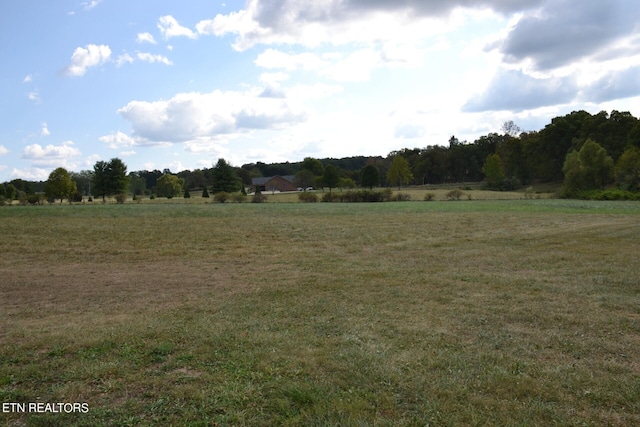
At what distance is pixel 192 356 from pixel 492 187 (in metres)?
90.0

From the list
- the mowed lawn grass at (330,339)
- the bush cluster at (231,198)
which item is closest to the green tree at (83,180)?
the bush cluster at (231,198)

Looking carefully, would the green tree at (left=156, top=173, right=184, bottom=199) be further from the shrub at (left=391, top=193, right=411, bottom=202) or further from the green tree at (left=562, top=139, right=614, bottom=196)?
the green tree at (left=562, top=139, right=614, bottom=196)

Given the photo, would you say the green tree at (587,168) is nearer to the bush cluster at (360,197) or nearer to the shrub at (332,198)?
the bush cluster at (360,197)

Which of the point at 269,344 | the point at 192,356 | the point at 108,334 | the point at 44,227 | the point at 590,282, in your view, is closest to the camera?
the point at 192,356

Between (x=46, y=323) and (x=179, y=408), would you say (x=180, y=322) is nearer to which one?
(x=46, y=323)

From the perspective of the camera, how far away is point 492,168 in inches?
3487

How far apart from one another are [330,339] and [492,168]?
89.4 metres

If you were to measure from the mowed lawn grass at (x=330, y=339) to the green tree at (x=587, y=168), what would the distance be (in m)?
55.1

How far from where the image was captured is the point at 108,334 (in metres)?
7.04

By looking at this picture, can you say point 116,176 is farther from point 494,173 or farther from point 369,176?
point 494,173

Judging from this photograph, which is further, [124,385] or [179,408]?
[124,385]

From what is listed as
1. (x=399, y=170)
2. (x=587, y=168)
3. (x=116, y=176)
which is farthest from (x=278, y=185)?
(x=587, y=168)

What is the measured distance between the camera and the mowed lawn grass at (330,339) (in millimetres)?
4438

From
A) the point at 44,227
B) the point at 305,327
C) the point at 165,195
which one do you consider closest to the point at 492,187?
the point at 165,195
